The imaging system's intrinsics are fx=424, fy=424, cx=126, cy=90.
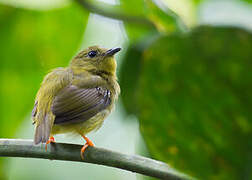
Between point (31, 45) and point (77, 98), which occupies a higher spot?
point (31, 45)

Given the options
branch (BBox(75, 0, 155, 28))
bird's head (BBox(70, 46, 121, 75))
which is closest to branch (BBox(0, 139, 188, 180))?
branch (BBox(75, 0, 155, 28))

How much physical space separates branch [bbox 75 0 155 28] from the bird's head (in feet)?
2.44

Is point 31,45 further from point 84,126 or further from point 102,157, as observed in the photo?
point 102,157

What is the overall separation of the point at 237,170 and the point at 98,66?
3079 mm

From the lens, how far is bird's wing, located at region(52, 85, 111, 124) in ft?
9.68

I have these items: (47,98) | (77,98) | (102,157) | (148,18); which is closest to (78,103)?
(77,98)

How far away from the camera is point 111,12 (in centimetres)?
329

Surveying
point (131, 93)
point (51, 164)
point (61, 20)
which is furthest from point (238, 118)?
point (61, 20)

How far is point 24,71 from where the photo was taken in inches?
130

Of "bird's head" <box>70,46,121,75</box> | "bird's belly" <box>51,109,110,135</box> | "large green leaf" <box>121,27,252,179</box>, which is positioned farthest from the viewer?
"bird's head" <box>70,46,121,75</box>

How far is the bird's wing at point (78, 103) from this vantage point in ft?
9.68

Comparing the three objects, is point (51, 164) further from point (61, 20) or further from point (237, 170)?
point (237, 170)

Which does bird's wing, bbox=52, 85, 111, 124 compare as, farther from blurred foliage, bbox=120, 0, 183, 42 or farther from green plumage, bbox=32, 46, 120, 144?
blurred foliage, bbox=120, 0, 183, 42

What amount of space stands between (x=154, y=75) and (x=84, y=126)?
1937 mm
